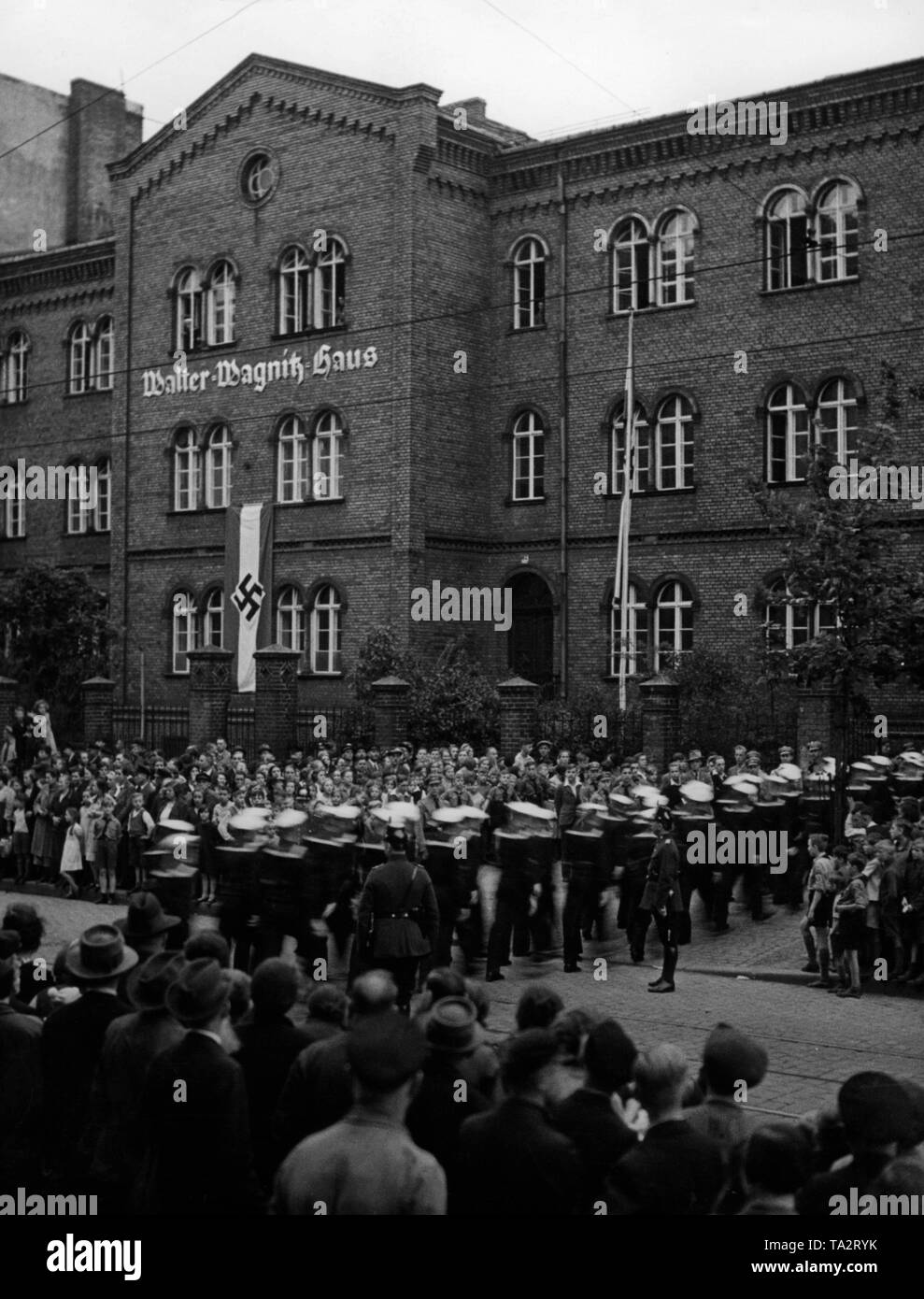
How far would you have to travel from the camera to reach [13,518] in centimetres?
4181

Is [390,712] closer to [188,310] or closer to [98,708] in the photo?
[98,708]

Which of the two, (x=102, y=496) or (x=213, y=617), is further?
(x=102, y=496)

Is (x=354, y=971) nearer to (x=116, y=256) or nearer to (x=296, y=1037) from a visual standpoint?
Result: (x=296, y=1037)

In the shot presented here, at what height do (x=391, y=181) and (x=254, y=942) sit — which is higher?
(x=391, y=181)

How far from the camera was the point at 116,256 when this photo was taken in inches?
1505

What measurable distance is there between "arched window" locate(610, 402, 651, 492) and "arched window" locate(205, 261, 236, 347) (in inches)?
384

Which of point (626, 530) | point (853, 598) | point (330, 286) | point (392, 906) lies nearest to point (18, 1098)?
point (392, 906)

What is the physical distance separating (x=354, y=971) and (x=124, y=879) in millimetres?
9373

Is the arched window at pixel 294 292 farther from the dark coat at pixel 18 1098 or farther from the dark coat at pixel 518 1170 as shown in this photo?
the dark coat at pixel 518 1170

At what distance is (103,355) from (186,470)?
540 cm

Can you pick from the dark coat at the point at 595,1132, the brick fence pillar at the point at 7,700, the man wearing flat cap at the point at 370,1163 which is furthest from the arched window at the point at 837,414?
the man wearing flat cap at the point at 370,1163

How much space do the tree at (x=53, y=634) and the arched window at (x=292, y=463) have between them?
5017mm

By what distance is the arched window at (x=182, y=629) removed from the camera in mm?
36469
